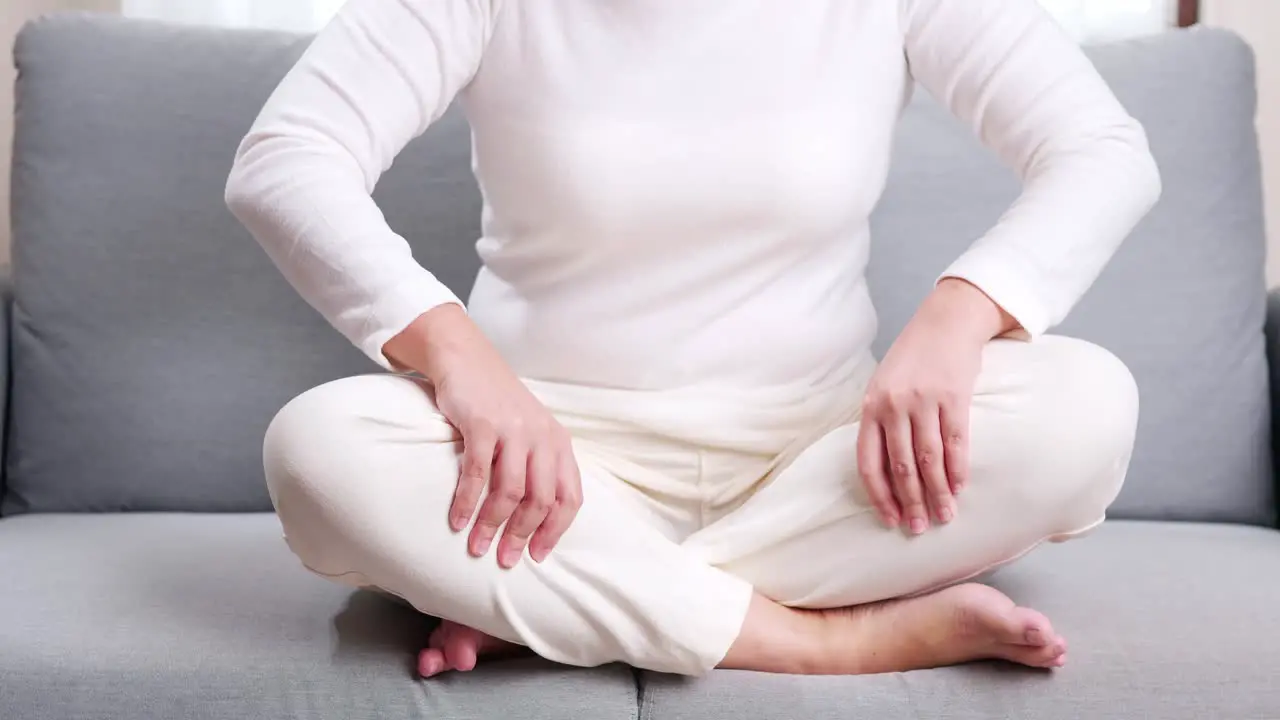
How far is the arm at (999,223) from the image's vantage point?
95cm

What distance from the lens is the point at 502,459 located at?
0.93m

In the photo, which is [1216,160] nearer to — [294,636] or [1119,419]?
[1119,419]

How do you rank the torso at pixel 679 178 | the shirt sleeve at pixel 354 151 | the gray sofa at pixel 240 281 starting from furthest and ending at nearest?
the gray sofa at pixel 240 281, the torso at pixel 679 178, the shirt sleeve at pixel 354 151

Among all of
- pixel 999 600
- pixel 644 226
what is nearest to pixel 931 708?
pixel 999 600

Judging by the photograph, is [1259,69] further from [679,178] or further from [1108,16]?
[679,178]

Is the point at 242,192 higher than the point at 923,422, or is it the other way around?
the point at 242,192

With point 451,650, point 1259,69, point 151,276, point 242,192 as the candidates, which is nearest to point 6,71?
point 151,276

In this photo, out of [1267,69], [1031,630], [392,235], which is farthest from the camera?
[1267,69]

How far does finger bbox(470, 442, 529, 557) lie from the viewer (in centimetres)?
92

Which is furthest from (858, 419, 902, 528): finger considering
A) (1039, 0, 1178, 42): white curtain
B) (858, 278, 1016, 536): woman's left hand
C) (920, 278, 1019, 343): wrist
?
(1039, 0, 1178, 42): white curtain

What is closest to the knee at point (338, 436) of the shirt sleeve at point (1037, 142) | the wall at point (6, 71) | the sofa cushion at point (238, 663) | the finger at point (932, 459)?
the sofa cushion at point (238, 663)

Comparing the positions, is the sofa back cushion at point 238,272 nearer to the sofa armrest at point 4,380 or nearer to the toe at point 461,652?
the sofa armrest at point 4,380

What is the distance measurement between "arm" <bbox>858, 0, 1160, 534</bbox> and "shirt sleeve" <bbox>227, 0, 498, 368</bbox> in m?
0.37

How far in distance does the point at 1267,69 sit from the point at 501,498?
150 cm
